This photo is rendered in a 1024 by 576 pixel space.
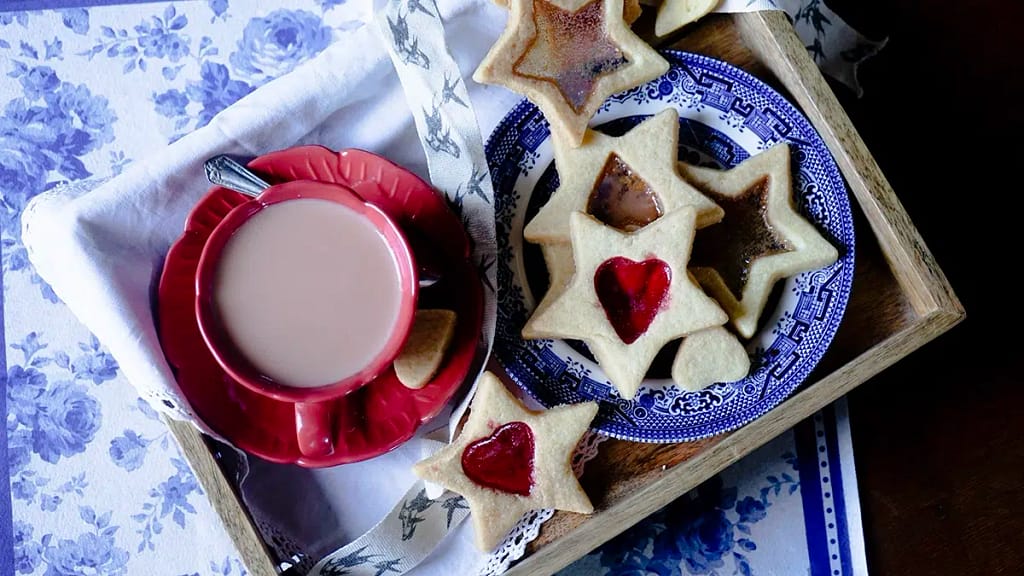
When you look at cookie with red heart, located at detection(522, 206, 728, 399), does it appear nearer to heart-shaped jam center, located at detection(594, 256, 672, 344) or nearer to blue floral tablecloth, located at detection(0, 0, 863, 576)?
heart-shaped jam center, located at detection(594, 256, 672, 344)

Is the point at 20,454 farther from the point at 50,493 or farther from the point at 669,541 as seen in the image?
the point at 669,541

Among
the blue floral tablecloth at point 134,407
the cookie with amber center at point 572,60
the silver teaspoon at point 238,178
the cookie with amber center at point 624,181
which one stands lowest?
the blue floral tablecloth at point 134,407

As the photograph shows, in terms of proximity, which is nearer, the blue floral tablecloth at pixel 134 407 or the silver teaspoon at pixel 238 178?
the silver teaspoon at pixel 238 178

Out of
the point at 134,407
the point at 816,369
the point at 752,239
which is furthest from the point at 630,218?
the point at 134,407

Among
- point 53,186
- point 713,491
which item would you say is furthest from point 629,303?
point 53,186

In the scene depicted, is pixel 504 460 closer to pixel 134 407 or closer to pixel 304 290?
pixel 304 290

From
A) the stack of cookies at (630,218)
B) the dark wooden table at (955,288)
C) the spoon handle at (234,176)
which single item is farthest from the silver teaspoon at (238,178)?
the dark wooden table at (955,288)

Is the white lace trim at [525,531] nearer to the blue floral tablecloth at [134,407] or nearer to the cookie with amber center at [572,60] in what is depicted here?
the blue floral tablecloth at [134,407]
